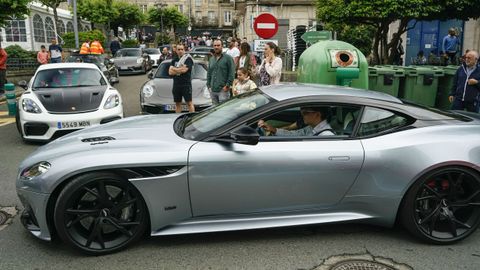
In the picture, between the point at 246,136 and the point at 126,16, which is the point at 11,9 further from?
the point at 126,16

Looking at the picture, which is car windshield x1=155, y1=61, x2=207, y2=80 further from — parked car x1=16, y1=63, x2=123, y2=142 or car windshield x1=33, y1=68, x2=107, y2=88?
parked car x1=16, y1=63, x2=123, y2=142

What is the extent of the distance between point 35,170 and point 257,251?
1937mm

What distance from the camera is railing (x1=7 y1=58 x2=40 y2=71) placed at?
1712 cm

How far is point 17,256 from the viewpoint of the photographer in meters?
3.49

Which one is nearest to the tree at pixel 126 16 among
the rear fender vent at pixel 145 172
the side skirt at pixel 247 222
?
the rear fender vent at pixel 145 172

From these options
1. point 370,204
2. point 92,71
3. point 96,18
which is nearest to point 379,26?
point 92,71

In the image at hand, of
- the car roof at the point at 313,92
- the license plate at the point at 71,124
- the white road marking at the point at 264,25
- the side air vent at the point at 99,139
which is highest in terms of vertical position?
the white road marking at the point at 264,25

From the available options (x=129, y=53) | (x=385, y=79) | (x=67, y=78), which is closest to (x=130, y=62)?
(x=129, y=53)

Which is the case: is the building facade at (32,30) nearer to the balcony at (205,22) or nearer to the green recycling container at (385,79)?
the green recycling container at (385,79)

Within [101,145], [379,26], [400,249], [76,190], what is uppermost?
[379,26]

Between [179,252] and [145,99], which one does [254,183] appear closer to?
[179,252]

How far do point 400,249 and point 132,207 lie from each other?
2.31 m

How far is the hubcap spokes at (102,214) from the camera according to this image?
11.2 feet

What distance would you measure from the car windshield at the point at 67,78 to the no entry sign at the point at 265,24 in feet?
13.0
